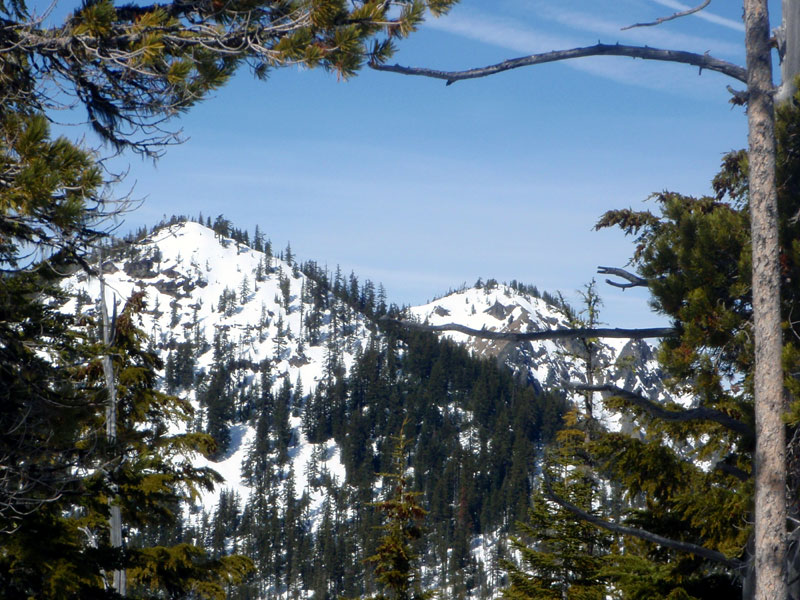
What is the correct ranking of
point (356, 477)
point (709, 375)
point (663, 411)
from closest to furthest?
1. point (663, 411)
2. point (709, 375)
3. point (356, 477)

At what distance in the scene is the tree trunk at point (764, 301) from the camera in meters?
Answer: 6.24

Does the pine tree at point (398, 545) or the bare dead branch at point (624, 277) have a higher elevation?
the bare dead branch at point (624, 277)

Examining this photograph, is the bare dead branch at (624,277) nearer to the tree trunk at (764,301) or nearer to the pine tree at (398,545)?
the tree trunk at (764,301)

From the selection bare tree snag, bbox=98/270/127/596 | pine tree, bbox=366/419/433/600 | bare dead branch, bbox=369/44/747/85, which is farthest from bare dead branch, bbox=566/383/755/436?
pine tree, bbox=366/419/433/600

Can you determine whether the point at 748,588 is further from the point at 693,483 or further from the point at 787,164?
the point at 787,164

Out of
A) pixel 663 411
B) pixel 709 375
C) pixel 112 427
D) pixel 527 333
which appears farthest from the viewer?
pixel 112 427

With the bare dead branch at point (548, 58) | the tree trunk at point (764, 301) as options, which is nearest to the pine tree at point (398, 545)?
the tree trunk at point (764, 301)

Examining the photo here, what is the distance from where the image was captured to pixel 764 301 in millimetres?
6492

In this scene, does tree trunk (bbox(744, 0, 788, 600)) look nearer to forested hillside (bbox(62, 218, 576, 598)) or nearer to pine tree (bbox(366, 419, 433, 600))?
pine tree (bbox(366, 419, 433, 600))

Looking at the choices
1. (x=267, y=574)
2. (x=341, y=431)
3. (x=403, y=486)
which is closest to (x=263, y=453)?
(x=341, y=431)

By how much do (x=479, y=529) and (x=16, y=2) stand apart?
147 metres

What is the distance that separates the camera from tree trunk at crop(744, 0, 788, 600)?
6.24 metres

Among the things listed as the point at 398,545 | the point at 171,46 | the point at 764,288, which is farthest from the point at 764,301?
the point at 398,545

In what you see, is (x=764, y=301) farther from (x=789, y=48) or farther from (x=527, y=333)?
(x=789, y=48)
